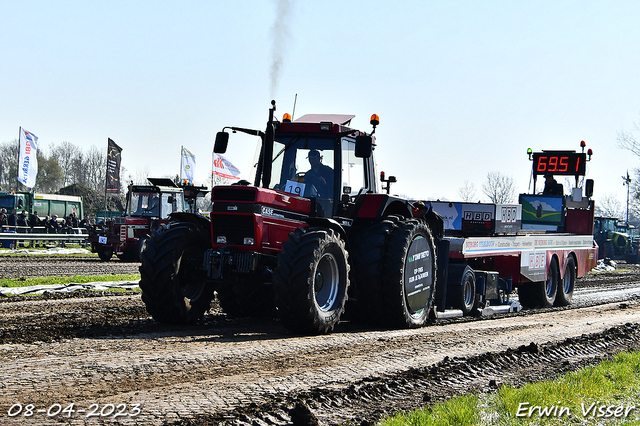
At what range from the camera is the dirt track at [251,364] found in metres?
4.82

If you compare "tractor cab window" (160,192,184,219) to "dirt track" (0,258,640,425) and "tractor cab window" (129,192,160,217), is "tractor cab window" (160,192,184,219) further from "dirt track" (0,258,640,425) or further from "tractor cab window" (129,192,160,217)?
"dirt track" (0,258,640,425)

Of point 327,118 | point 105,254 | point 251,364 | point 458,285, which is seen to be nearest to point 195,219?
point 327,118

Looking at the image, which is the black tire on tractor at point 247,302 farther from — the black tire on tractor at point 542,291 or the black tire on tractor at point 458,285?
the black tire on tractor at point 542,291

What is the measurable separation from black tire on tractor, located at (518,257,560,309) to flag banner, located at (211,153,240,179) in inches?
777

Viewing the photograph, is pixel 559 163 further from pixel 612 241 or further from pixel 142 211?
pixel 612 241

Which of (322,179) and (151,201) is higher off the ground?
(322,179)

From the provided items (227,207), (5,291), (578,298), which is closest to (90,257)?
(5,291)

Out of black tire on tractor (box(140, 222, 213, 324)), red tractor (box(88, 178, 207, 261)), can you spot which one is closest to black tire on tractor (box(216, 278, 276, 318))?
black tire on tractor (box(140, 222, 213, 324))

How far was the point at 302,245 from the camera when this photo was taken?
7.80 metres

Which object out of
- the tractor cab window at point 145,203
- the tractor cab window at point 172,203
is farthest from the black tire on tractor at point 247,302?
the tractor cab window at point 145,203

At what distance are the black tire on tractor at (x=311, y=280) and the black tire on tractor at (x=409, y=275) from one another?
890 mm

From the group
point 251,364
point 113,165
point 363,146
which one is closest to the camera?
point 251,364

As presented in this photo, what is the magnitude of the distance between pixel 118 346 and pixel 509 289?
331 inches

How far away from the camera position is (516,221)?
1369 cm
